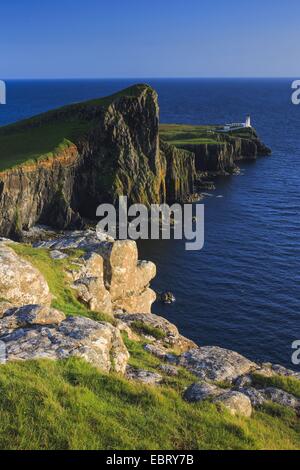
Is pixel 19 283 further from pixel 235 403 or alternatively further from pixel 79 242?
pixel 235 403

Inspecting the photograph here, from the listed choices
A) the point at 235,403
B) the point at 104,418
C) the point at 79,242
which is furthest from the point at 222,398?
the point at 79,242

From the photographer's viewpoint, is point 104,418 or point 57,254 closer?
point 104,418

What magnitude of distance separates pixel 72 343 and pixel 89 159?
230 ft

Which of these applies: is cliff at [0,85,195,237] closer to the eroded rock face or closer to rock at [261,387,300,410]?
the eroded rock face

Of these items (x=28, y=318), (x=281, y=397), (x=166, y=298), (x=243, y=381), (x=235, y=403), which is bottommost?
(x=166, y=298)

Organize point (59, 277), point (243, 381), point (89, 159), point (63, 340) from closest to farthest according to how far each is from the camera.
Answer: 1. point (63, 340)
2. point (243, 381)
3. point (59, 277)
4. point (89, 159)

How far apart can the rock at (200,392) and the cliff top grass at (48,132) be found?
61159 millimetres

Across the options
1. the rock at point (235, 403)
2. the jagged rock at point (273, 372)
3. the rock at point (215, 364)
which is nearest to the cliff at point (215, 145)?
the jagged rock at point (273, 372)

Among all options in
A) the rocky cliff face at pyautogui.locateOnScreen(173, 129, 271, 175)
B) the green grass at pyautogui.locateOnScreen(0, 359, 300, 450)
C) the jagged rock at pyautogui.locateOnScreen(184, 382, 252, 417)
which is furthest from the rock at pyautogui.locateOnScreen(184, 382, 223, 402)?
the rocky cliff face at pyautogui.locateOnScreen(173, 129, 271, 175)

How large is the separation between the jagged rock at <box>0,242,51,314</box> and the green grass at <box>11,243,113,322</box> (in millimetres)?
1152
